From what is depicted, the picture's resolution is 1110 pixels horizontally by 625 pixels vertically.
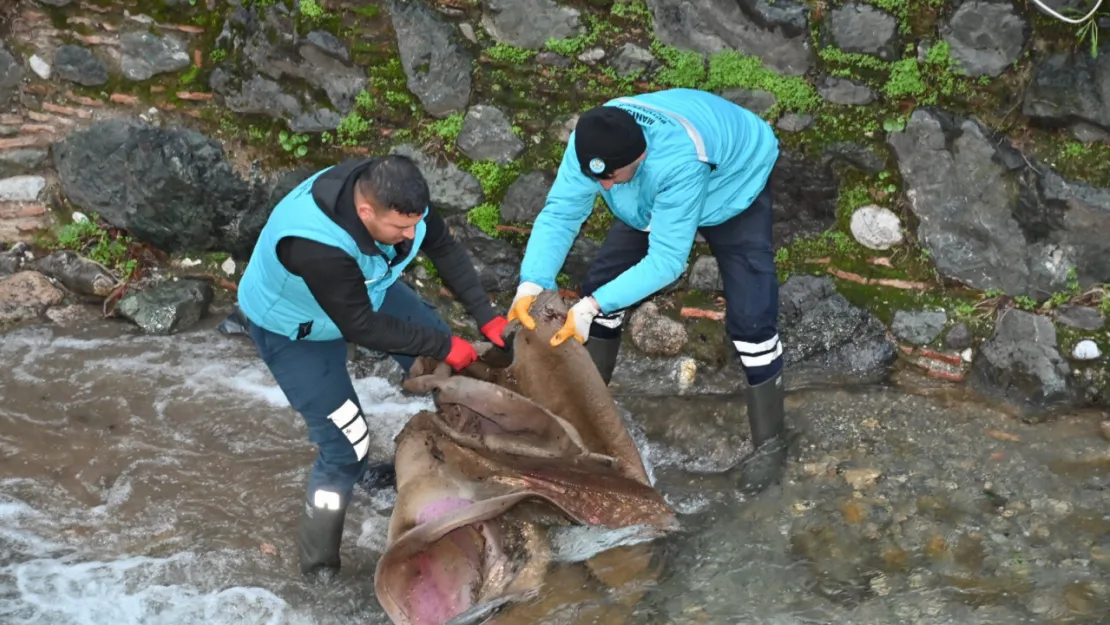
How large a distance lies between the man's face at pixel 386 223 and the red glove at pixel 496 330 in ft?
2.05

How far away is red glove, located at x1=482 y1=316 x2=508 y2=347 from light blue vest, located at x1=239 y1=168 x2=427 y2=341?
1.29 feet

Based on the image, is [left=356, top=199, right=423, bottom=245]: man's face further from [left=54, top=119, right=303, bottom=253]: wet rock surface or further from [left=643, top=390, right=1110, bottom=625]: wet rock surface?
[left=54, top=119, right=303, bottom=253]: wet rock surface

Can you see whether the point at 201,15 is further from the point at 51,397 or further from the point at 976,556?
the point at 976,556

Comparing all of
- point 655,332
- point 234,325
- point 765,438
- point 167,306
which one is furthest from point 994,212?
point 167,306

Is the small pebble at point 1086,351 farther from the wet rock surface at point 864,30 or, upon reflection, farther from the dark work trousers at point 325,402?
the dark work trousers at point 325,402

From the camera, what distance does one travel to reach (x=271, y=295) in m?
3.12

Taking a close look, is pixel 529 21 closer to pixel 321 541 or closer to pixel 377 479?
pixel 377 479

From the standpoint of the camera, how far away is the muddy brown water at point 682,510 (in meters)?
3.40

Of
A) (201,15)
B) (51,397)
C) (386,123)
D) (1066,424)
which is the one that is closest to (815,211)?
(1066,424)

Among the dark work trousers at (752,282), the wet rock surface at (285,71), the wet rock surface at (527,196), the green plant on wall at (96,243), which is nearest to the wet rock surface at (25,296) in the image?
the green plant on wall at (96,243)

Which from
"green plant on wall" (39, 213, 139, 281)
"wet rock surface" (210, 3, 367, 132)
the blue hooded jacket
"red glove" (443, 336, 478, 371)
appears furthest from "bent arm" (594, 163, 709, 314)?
"green plant on wall" (39, 213, 139, 281)

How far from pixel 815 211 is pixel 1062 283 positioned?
112 cm

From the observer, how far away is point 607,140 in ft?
10.3

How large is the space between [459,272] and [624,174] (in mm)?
753
